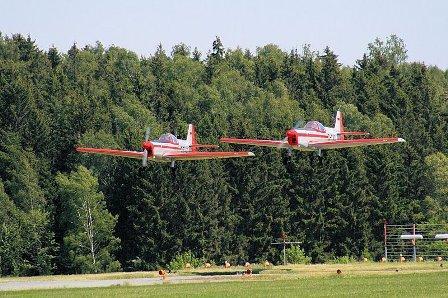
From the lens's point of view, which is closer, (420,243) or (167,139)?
(167,139)

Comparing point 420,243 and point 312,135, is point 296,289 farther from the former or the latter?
point 420,243

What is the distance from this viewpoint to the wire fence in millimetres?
106125

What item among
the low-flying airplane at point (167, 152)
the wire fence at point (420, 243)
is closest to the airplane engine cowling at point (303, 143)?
the low-flying airplane at point (167, 152)

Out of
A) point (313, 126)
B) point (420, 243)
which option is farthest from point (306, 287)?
point (420, 243)

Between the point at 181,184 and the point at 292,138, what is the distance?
33.8 m

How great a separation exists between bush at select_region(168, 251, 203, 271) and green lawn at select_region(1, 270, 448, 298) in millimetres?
36304

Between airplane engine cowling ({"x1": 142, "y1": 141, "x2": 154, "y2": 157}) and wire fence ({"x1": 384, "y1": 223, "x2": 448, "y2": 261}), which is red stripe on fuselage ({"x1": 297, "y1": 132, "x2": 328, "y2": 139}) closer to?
airplane engine cowling ({"x1": 142, "y1": 141, "x2": 154, "y2": 157})

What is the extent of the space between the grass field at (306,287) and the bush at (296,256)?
1334 inches

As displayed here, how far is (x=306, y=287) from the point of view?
60.0 metres

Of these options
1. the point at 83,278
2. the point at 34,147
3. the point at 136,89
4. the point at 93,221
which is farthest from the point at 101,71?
the point at 83,278

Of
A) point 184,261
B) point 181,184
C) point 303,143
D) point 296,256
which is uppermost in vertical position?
point 303,143

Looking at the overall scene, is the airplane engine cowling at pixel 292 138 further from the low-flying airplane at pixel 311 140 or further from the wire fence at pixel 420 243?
the wire fence at pixel 420 243

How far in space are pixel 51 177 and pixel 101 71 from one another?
48592 millimetres

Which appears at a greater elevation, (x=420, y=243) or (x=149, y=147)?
(x=149, y=147)
